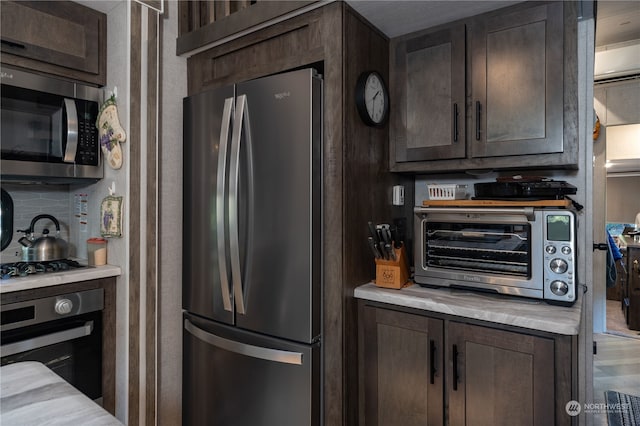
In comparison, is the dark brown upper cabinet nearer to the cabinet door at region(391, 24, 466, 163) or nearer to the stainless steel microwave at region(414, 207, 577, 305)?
the cabinet door at region(391, 24, 466, 163)

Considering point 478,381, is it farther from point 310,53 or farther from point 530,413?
point 310,53

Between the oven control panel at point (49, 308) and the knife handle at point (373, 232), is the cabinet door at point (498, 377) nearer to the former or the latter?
the knife handle at point (373, 232)

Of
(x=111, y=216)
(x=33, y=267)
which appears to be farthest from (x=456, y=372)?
(x=33, y=267)

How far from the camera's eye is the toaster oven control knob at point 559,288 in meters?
1.38

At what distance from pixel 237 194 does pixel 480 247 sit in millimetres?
1098

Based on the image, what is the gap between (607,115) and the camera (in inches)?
93.5

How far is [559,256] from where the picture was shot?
4.59ft

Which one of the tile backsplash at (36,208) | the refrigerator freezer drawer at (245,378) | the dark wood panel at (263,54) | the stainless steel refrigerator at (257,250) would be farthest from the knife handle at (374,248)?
the tile backsplash at (36,208)

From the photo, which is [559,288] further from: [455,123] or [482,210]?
[455,123]

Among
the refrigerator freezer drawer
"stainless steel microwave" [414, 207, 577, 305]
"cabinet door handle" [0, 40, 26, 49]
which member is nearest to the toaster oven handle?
"stainless steel microwave" [414, 207, 577, 305]

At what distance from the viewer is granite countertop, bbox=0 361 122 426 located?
23.9 inches

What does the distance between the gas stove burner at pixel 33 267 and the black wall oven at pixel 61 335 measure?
0.16 metres

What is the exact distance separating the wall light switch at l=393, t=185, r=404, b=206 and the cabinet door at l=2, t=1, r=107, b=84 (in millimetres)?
1669

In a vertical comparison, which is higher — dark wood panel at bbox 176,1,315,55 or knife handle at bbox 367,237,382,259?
dark wood panel at bbox 176,1,315,55
